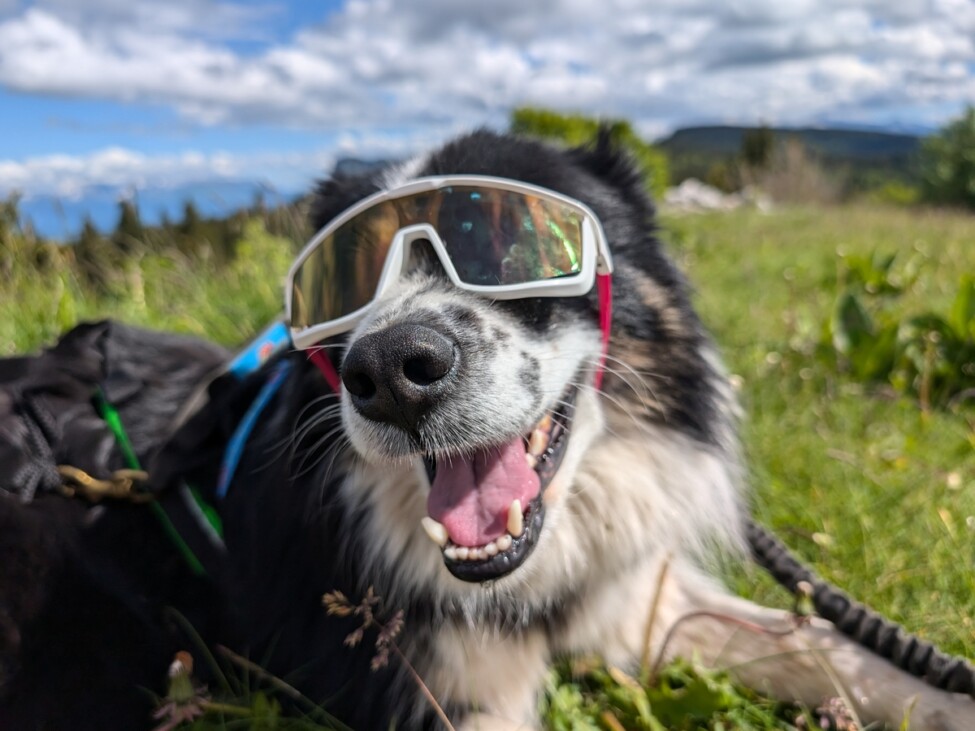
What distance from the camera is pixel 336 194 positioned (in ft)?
7.89

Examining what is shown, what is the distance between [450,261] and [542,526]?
2.26ft

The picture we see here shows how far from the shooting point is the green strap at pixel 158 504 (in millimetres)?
2209

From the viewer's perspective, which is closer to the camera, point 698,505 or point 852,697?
point 852,697

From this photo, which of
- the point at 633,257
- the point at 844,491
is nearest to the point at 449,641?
the point at 633,257

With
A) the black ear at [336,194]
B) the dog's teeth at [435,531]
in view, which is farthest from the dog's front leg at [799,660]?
the black ear at [336,194]

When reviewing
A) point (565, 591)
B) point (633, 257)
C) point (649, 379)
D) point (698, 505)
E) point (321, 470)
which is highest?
point (633, 257)

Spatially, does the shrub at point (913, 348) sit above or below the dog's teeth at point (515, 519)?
below

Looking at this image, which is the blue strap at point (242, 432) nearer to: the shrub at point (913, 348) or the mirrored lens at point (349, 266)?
the mirrored lens at point (349, 266)

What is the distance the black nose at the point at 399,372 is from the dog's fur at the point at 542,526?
0.05 m

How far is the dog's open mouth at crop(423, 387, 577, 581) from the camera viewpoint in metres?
1.67

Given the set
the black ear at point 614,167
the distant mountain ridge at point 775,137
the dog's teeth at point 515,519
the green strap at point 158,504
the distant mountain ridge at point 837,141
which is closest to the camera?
the dog's teeth at point 515,519

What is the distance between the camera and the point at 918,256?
→ 16.9 ft

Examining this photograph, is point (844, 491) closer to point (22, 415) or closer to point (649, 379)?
point (649, 379)

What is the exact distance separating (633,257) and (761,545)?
101cm
